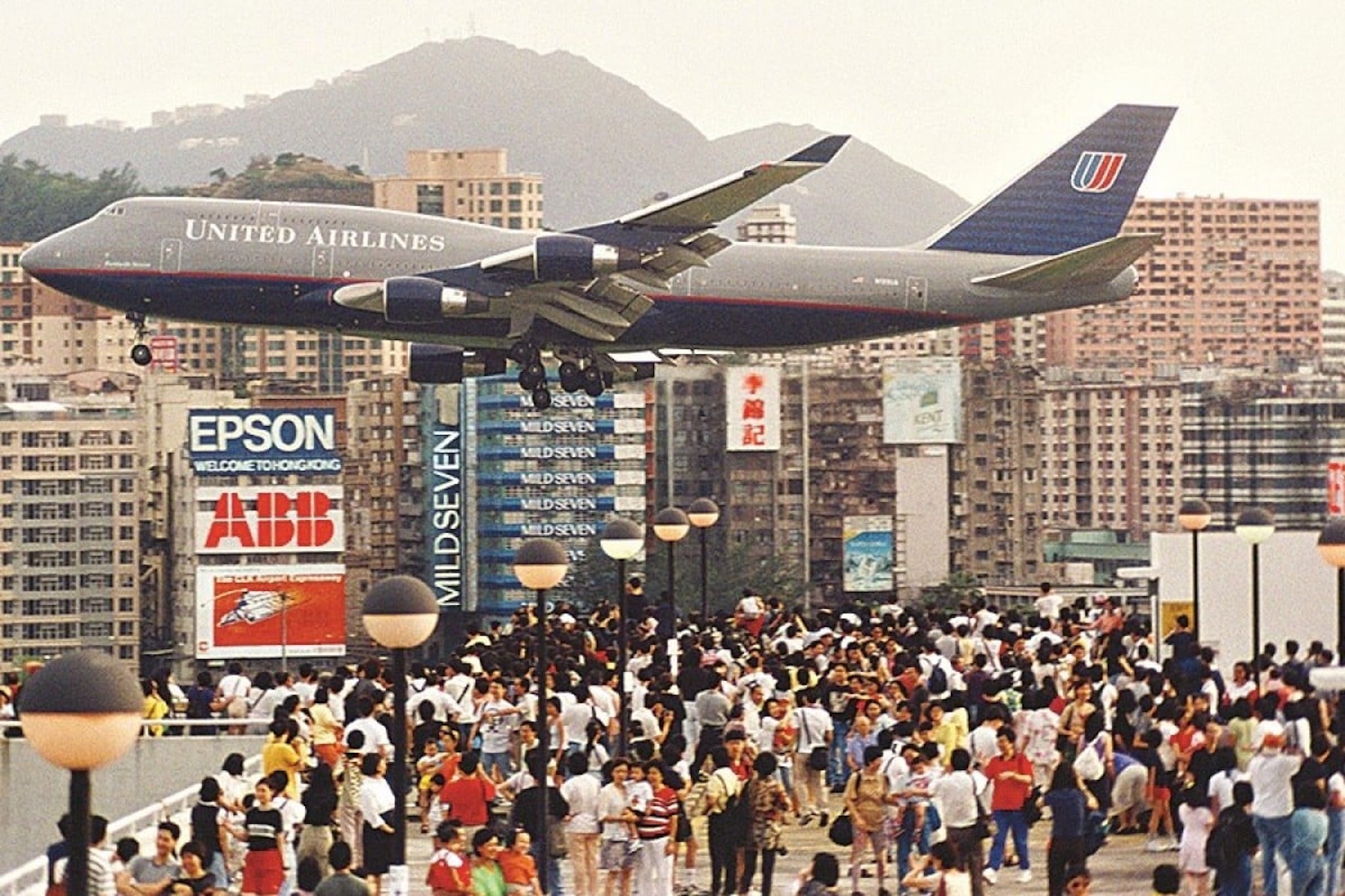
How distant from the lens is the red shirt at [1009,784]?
24.2m

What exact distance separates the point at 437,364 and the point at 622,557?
64.8 ft

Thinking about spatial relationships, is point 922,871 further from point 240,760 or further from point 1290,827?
point 240,760

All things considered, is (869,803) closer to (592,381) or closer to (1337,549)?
(1337,549)

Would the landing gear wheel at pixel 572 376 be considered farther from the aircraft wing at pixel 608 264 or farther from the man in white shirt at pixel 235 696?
the man in white shirt at pixel 235 696

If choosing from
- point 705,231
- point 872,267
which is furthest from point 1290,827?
point 872,267

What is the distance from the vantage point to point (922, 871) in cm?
2156

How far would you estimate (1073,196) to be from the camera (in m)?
55.6

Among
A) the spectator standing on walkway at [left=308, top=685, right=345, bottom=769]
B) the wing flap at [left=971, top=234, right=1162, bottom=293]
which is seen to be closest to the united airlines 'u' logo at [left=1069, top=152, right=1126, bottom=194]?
the wing flap at [left=971, top=234, right=1162, bottom=293]

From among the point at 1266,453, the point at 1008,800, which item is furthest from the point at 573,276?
the point at 1266,453

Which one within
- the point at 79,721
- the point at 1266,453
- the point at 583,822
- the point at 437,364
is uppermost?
the point at 437,364

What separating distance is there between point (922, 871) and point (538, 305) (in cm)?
2680

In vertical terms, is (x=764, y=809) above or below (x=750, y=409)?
below

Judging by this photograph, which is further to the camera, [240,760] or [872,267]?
[872,267]

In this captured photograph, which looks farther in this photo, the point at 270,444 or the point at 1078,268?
the point at 270,444
